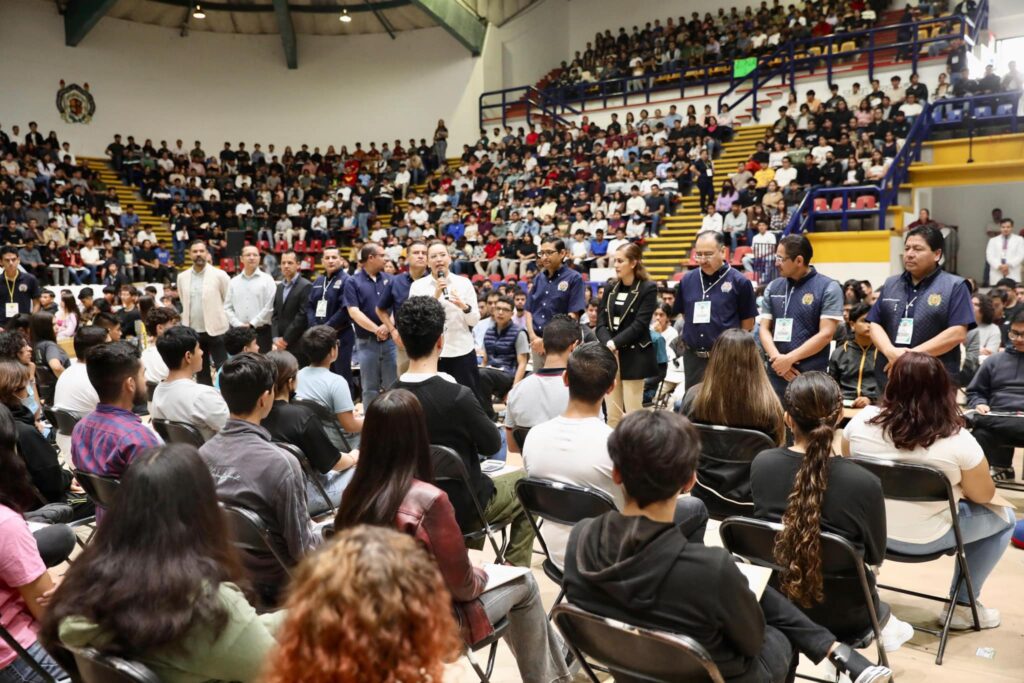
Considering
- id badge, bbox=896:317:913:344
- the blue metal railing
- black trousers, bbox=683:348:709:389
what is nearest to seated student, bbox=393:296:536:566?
black trousers, bbox=683:348:709:389

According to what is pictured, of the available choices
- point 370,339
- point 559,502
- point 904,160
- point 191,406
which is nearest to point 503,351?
point 370,339

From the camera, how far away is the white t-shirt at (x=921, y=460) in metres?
2.75

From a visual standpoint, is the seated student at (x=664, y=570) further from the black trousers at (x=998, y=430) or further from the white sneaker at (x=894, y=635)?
the black trousers at (x=998, y=430)

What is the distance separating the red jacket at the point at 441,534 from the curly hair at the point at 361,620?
859 mm

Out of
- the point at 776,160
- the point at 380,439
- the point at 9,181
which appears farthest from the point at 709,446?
the point at 9,181

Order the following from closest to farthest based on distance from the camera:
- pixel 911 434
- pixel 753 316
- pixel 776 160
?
pixel 911 434 < pixel 753 316 < pixel 776 160

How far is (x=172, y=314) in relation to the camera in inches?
226

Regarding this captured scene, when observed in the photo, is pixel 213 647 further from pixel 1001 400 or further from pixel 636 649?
pixel 1001 400

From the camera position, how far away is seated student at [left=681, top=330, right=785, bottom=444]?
3215 millimetres

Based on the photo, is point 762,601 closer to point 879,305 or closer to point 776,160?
point 879,305

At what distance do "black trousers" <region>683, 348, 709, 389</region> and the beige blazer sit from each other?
4300mm

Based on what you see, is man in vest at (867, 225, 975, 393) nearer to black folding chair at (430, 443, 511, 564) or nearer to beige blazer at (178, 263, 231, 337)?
black folding chair at (430, 443, 511, 564)

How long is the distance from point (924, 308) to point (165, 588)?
3.97 metres

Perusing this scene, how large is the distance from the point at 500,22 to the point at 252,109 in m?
7.44
